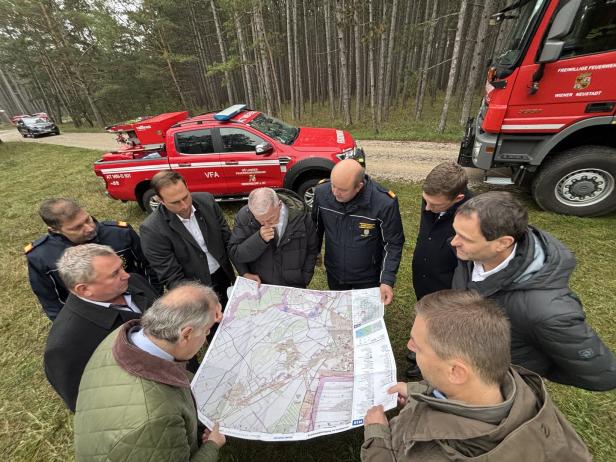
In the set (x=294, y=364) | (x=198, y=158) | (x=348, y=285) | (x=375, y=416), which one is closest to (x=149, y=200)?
(x=198, y=158)

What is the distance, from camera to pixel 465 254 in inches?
66.1

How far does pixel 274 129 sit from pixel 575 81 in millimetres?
4636

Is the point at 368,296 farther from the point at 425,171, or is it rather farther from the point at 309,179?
the point at 425,171

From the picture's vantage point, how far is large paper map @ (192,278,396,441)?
1.63 m

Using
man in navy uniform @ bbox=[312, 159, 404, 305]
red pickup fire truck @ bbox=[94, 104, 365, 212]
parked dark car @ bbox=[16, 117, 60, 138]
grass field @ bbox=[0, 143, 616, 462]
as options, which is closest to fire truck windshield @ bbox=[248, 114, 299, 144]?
red pickup fire truck @ bbox=[94, 104, 365, 212]

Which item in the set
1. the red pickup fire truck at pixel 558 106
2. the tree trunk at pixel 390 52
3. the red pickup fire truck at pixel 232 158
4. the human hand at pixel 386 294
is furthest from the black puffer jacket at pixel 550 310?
the tree trunk at pixel 390 52

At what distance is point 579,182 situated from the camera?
14.4 feet

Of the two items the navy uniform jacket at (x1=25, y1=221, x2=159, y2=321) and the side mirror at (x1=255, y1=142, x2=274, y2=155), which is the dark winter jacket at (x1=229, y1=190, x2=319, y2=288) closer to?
the navy uniform jacket at (x1=25, y1=221, x2=159, y2=321)

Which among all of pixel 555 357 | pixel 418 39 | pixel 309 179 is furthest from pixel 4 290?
pixel 418 39

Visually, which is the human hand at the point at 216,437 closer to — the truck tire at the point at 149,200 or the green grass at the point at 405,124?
the truck tire at the point at 149,200

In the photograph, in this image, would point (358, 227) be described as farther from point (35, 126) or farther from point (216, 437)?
point (35, 126)

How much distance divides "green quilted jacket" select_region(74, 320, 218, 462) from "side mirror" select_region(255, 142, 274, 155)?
14.4 ft

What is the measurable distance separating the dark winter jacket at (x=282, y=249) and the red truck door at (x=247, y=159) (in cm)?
287

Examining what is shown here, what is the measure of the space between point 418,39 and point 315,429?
59.7 ft
